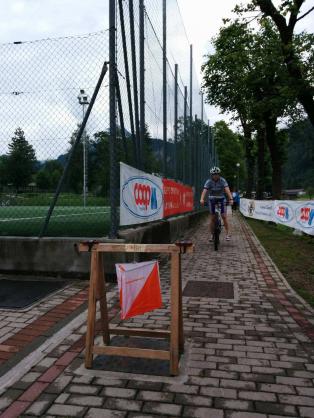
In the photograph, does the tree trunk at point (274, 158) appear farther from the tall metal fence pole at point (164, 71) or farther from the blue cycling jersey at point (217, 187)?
the blue cycling jersey at point (217, 187)

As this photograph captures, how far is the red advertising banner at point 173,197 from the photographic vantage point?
11265 millimetres

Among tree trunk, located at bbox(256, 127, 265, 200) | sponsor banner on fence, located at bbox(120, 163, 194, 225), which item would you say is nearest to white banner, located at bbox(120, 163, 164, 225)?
sponsor banner on fence, located at bbox(120, 163, 194, 225)

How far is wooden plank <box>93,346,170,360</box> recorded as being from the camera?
363cm

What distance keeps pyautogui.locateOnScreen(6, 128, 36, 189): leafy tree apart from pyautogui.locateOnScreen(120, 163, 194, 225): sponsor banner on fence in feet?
5.44

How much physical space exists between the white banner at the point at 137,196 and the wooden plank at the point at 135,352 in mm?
3449

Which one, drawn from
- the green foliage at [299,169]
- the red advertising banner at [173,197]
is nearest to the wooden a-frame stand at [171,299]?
the red advertising banner at [173,197]

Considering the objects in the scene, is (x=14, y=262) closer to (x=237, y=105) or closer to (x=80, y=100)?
(x=80, y=100)

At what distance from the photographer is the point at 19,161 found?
8.30m

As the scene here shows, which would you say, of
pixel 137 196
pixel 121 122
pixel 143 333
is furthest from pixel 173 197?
pixel 143 333

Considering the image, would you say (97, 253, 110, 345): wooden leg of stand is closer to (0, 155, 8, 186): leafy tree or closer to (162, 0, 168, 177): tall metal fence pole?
(0, 155, 8, 186): leafy tree

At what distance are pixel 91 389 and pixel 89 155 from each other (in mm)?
4892

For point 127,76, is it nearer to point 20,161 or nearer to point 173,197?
point 20,161

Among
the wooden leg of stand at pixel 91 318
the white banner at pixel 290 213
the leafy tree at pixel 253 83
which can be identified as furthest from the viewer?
the leafy tree at pixel 253 83

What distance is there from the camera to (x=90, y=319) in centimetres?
373
